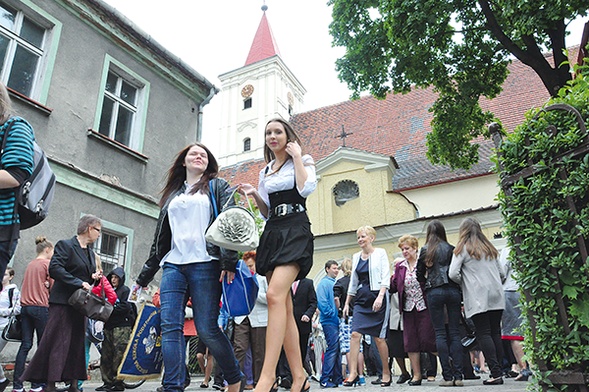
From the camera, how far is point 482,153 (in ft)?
69.3

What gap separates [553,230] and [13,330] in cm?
620

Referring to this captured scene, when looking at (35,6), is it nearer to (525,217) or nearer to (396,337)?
(396,337)

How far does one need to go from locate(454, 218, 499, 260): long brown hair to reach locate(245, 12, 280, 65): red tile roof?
45717 millimetres

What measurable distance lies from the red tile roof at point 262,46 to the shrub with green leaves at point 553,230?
4809cm

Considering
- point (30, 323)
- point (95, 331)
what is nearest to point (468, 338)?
point (95, 331)

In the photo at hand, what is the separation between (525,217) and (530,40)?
780 centimetres

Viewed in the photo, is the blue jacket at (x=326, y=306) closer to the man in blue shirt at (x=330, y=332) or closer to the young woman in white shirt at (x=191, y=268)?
the man in blue shirt at (x=330, y=332)

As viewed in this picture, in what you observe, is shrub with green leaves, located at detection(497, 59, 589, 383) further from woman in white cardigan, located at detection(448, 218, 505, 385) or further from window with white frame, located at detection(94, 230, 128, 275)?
window with white frame, located at detection(94, 230, 128, 275)

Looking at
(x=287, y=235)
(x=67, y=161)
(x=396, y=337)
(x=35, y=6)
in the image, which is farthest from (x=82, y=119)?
(x=287, y=235)

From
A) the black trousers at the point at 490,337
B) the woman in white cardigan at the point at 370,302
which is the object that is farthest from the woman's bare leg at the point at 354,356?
the black trousers at the point at 490,337

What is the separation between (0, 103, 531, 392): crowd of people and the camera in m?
3.73

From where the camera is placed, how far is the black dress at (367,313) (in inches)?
270

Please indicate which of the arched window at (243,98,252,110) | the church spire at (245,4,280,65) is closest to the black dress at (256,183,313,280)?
→ the arched window at (243,98,252,110)

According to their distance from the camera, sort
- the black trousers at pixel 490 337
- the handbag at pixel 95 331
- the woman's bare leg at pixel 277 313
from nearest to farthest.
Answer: the woman's bare leg at pixel 277 313 < the black trousers at pixel 490 337 < the handbag at pixel 95 331
